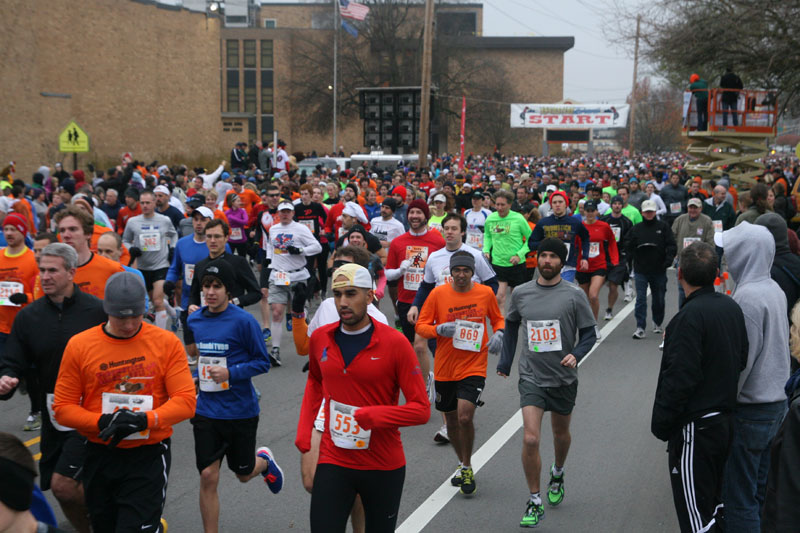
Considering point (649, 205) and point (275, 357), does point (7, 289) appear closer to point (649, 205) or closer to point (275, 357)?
point (275, 357)

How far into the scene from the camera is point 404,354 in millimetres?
4520

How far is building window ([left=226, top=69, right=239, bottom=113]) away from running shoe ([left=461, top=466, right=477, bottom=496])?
7797 cm

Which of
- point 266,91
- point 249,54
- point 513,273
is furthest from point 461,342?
point 249,54

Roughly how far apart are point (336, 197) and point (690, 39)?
397 inches

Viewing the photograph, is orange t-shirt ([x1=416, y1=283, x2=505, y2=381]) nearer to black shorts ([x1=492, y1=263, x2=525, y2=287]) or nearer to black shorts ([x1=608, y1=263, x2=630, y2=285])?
black shorts ([x1=492, y1=263, x2=525, y2=287])

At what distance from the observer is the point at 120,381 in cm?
464

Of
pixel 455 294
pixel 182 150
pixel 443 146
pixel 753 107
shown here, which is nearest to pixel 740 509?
pixel 455 294

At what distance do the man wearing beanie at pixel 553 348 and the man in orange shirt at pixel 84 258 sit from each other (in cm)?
313

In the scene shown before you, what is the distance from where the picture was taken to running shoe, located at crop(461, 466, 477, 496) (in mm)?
6555

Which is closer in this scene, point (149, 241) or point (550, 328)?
point (550, 328)

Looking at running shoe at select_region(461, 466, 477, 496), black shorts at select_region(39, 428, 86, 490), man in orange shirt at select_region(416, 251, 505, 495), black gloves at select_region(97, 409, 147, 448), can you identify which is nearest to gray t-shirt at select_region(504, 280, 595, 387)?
man in orange shirt at select_region(416, 251, 505, 495)

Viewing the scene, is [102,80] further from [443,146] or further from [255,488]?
[443,146]

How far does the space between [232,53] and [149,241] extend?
7334cm

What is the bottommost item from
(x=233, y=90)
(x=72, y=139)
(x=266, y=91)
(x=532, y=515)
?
(x=532, y=515)
